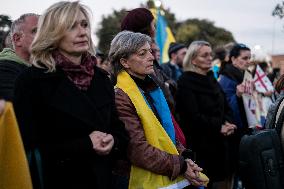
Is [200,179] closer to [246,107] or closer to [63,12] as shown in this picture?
[63,12]

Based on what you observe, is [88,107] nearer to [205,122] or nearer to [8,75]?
[8,75]

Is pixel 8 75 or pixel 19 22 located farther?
pixel 19 22

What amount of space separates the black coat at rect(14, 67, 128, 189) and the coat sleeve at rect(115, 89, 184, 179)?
0.42m

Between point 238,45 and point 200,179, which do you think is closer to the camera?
point 200,179

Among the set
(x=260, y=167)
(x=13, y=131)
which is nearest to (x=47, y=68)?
(x=13, y=131)

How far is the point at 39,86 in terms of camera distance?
2.55 metres

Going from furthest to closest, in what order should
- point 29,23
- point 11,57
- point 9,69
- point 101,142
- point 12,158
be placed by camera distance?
point 29,23 < point 11,57 < point 9,69 < point 101,142 < point 12,158

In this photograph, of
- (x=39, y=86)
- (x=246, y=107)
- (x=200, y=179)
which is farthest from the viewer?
(x=246, y=107)

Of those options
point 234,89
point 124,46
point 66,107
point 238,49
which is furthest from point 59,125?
point 238,49

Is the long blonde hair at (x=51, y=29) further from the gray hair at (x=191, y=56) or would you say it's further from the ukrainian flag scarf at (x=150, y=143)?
the gray hair at (x=191, y=56)

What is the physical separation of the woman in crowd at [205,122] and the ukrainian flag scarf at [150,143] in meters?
1.61

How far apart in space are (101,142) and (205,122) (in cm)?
233

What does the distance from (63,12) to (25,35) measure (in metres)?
1.25

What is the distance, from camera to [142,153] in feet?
9.98
